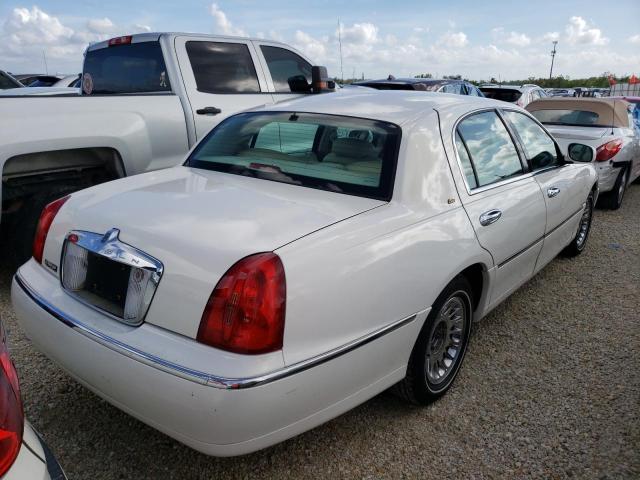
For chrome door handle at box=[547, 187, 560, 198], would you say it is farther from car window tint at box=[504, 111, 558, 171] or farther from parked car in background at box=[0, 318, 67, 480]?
parked car in background at box=[0, 318, 67, 480]

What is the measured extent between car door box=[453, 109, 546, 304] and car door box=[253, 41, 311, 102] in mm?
2770

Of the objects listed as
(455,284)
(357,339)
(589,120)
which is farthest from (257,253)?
(589,120)

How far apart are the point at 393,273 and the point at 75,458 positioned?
1.62m

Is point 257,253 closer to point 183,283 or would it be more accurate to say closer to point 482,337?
point 183,283

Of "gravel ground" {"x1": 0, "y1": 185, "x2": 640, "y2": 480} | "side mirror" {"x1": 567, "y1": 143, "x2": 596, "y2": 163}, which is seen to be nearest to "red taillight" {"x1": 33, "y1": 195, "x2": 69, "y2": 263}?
"gravel ground" {"x1": 0, "y1": 185, "x2": 640, "y2": 480}

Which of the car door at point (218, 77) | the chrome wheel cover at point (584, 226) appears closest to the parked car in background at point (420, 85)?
the car door at point (218, 77)

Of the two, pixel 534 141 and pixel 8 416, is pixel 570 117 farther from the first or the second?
pixel 8 416

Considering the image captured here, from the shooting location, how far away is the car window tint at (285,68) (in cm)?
559

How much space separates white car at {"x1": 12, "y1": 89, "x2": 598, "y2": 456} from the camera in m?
1.82

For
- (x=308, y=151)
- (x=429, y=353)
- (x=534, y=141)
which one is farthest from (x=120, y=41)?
(x=429, y=353)


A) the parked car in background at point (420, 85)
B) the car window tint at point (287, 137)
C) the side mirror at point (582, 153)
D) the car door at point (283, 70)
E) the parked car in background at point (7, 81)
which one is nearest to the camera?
the car window tint at point (287, 137)

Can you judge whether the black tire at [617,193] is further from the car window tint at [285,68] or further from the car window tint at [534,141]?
the car window tint at [285,68]

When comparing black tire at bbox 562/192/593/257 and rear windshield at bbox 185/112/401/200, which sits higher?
rear windshield at bbox 185/112/401/200

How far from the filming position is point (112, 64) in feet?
17.3
